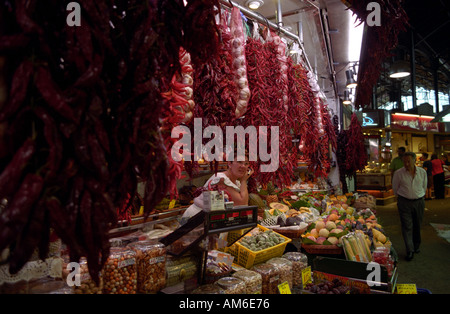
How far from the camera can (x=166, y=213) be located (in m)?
5.01

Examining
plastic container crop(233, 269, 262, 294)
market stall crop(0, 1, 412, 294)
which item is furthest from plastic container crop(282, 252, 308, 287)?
plastic container crop(233, 269, 262, 294)

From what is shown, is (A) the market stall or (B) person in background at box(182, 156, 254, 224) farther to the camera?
(B) person in background at box(182, 156, 254, 224)

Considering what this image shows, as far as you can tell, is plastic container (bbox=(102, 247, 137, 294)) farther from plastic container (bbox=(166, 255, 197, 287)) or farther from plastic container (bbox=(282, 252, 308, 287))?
plastic container (bbox=(282, 252, 308, 287))

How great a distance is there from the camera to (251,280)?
7.16 ft

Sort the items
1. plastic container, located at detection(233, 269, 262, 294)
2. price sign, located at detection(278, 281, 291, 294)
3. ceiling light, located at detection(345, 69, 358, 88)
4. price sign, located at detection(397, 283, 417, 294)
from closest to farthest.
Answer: plastic container, located at detection(233, 269, 262, 294), price sign, located at detection(278, 281, 291, 294), price sign, located at detection(397, 283, 417, 294), ceiling light, located at detection(345, 69, 358, 88)

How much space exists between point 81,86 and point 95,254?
52 cm

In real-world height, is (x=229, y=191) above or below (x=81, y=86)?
below

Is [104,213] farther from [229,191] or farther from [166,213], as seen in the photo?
[166,213]

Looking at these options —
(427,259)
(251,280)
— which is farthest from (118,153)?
(427,259)

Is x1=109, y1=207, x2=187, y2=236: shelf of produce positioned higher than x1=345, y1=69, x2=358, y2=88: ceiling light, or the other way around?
x1=345, y1=69, x2=358, y2=88: ceiling light

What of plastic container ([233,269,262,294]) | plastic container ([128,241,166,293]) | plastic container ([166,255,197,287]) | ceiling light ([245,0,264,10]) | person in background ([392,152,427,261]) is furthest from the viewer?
person in background ([392,152,427,261])

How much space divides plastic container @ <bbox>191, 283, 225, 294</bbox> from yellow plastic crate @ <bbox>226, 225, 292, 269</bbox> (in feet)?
1.68

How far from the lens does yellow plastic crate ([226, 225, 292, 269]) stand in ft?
8.21
